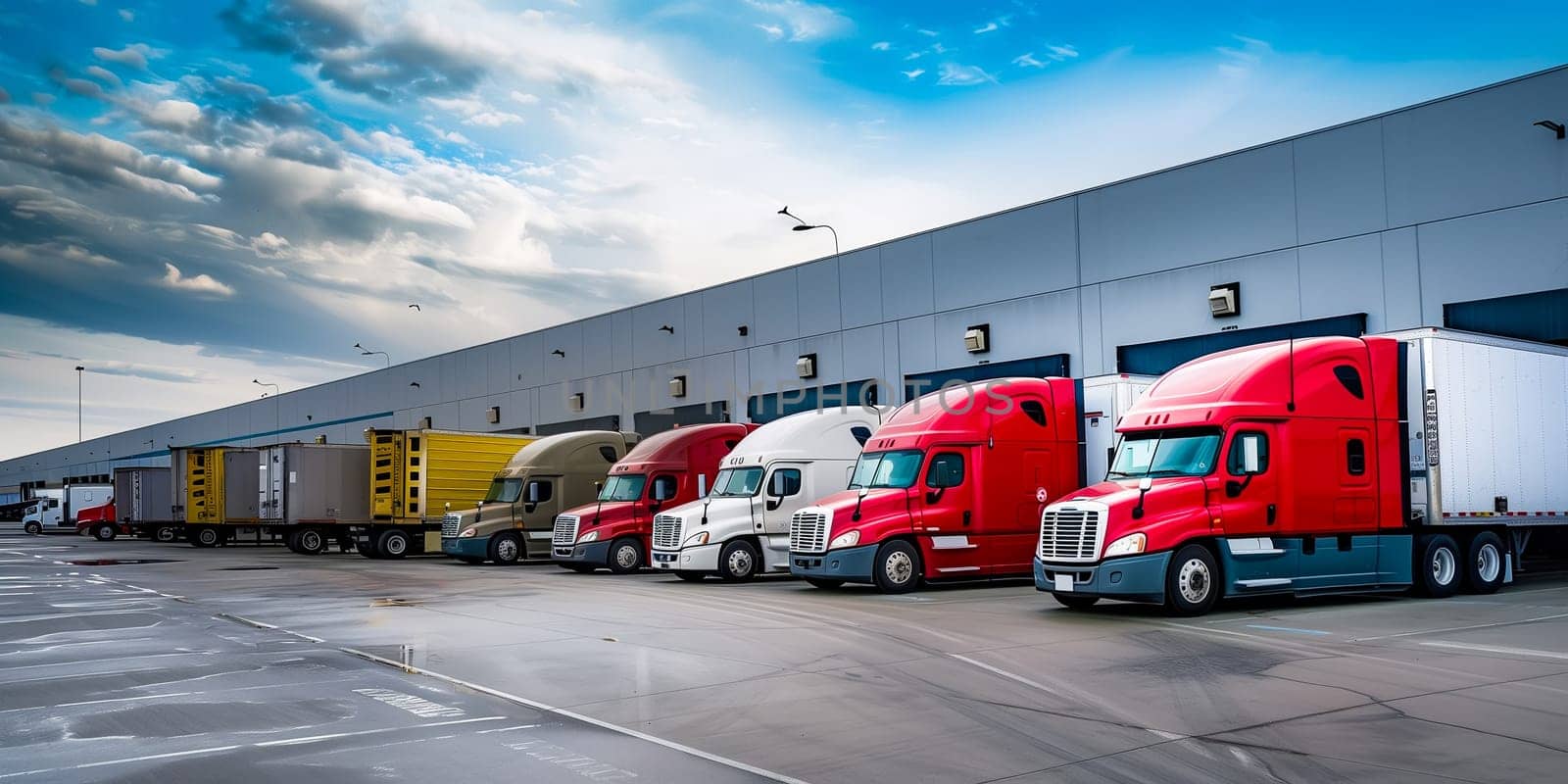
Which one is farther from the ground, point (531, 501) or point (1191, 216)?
point (1191, 216)

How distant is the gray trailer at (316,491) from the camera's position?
127 feet

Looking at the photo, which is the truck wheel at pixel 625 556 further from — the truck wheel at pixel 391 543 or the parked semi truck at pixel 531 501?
the truck wheel at pixel 391 543

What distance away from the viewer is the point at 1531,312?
20844mm

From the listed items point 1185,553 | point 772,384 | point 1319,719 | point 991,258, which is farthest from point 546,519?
point 1319,719

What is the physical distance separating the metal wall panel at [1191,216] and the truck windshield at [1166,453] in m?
10.4

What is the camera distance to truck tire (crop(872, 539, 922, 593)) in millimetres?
19203

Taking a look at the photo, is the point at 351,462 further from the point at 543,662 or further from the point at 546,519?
the point at 543,662

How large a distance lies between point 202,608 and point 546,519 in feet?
48.3

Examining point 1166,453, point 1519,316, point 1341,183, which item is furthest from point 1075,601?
point 1341,183

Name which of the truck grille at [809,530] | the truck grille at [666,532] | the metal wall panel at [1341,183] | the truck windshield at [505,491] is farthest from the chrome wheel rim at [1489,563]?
the truck windshield at [505,491]

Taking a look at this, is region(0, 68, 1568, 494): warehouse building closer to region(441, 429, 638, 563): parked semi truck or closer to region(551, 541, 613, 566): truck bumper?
region(441, 429, 638, 563): parked semi truck

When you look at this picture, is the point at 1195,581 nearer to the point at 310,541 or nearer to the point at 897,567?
the point at 897,567

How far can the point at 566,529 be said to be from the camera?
27.4 meters

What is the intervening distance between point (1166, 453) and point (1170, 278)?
11900 millimetres
